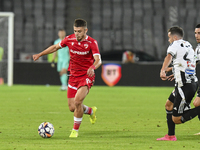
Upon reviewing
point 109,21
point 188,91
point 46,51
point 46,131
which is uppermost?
point 46,51

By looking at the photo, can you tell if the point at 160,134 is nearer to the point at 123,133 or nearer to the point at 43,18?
the point at 123,133

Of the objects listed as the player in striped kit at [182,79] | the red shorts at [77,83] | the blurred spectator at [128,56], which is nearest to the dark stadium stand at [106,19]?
the blurred spectator at [128,56]

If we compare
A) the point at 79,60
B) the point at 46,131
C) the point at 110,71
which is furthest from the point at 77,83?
the point at 110,71

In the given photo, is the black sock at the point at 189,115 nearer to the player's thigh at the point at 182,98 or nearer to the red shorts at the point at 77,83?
the player's thigh at the point at 182,98

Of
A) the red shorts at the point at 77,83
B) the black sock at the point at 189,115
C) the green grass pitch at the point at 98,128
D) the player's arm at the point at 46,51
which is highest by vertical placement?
the player's arm at the point at 46,51

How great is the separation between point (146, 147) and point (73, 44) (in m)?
2.05

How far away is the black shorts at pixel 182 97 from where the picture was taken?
579 cm

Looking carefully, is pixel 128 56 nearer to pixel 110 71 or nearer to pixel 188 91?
pixel 110 71

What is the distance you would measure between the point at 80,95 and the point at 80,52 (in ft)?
2.17

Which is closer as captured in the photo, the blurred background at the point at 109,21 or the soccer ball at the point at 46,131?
the soccer ball at the point at 46,131

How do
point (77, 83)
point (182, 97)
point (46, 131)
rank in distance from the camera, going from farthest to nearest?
point (77, 83) < point (46, 131) < point (182, 97)

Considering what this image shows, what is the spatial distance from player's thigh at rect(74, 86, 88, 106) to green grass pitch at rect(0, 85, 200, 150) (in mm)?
485

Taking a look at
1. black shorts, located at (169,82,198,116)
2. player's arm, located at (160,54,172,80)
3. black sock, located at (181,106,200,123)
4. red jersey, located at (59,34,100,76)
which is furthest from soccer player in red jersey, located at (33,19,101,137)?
black sock, located at (181,106,200,123)

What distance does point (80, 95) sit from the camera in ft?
21.1
